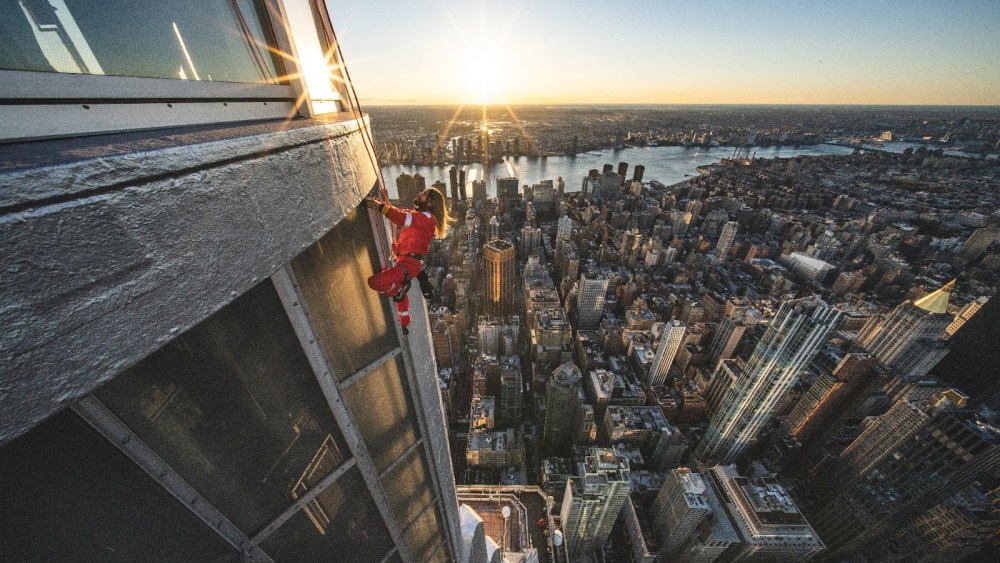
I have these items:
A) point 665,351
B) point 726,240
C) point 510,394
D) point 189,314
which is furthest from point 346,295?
point 726,240

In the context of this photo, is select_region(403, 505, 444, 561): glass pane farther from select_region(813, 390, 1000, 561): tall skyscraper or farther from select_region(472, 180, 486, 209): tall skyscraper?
select_region(472, 180, 486, 209): tall skyscraper

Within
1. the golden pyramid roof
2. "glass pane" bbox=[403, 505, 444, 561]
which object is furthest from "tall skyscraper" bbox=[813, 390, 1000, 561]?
"glass pane" bbox=[403, 505, 444, 561]

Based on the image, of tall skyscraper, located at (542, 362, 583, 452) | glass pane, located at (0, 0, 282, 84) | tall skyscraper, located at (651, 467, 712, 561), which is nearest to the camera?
glass pane, located at (0, 0, 282, 84)

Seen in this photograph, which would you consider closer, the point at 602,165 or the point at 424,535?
the point at 424,535

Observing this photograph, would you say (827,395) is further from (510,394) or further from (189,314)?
(189,314)

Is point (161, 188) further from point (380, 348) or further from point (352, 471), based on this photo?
point (352, 471)

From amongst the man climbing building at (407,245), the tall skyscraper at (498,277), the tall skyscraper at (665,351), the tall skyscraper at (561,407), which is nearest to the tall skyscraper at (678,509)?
the tall skyscraper at (561,407)

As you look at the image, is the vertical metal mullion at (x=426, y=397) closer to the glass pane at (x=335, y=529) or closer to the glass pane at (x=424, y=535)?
the glass pane at (x=424, y=535)
